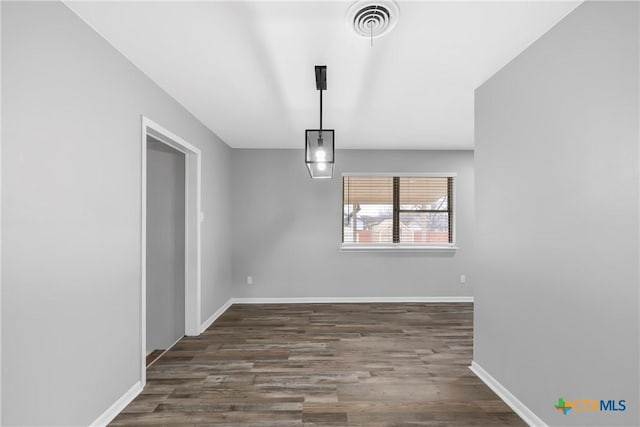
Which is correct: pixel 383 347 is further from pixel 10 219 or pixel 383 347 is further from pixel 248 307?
pixel 10 219

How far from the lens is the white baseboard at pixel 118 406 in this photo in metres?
2.03

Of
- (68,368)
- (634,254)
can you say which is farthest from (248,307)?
(634,254)

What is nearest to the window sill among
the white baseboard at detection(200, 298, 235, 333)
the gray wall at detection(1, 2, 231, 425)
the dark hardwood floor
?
the dark hardwood floor

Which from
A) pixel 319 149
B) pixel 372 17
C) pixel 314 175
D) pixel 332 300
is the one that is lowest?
pixel 332 300

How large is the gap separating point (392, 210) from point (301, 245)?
1.63m

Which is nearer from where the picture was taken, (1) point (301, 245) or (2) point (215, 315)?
(2) point (215, 315)

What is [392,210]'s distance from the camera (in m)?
5.36

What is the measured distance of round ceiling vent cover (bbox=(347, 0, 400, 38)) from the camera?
1.61 meters

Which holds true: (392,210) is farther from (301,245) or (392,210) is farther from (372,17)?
(372,17)

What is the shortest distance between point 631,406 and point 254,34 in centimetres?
272

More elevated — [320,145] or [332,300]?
[320,145]

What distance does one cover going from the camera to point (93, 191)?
196 centimetres

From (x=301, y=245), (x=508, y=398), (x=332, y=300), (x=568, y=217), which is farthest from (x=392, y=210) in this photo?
(x=568, y=217)

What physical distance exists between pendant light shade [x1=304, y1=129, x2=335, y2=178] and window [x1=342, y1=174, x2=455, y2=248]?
2.63 meters
